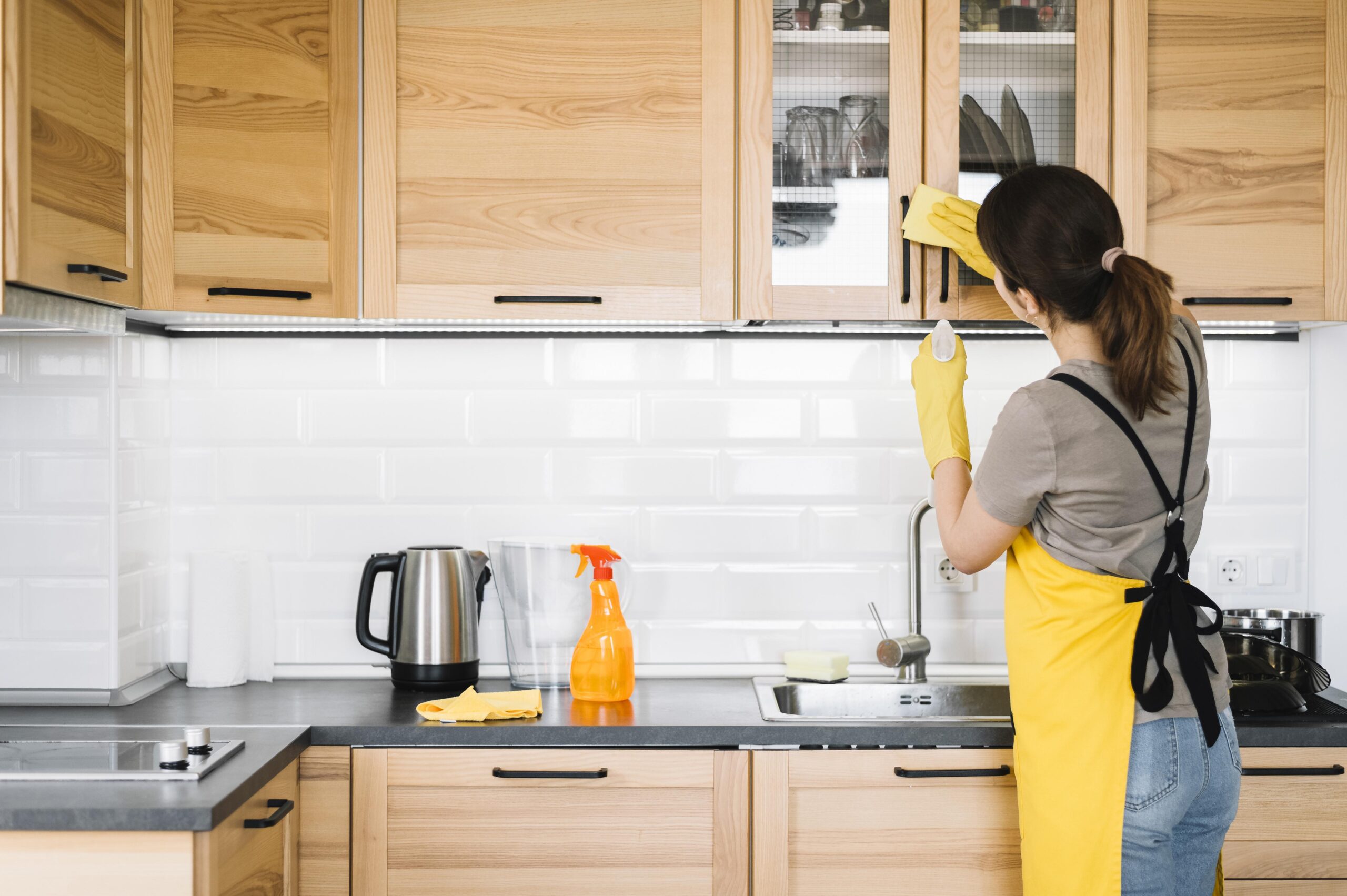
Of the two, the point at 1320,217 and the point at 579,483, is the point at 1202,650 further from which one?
the point at 579,483

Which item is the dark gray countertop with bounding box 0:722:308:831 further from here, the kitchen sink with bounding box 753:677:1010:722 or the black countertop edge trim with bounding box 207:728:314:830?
the kitchen sink with bounding box 753:677:1010:722

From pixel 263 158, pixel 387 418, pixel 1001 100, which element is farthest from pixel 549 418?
pixel 1001 100

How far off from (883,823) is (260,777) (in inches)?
37.0

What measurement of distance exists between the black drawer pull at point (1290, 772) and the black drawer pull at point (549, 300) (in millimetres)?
1313

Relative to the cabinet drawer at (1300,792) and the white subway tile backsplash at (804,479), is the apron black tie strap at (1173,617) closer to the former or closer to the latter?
the cabinet drawer at (1300,792)

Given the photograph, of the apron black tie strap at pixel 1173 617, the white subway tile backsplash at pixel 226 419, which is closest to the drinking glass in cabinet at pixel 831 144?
the apron black tie strap at pixel 1173 617

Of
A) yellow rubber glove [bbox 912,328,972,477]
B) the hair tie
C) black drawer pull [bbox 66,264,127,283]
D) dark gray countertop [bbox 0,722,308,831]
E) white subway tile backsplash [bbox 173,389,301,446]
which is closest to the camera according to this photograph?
dark gray countertop [bbox 0,722,308,831]

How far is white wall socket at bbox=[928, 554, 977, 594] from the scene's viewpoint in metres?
2.23

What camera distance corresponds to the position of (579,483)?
224cm

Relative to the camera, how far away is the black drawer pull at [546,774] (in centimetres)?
172

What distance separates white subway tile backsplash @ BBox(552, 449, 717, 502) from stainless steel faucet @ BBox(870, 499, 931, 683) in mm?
409

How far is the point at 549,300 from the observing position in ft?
6.33

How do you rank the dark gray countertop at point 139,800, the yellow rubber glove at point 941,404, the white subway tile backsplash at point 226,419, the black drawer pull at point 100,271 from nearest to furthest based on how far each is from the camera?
1. the dark gray countertop at point 139,800
2. the black drawer pull at point 100,271
3. the yellow rubber glove at point 941,404
4. the white subway tile backsplash at point 226,419

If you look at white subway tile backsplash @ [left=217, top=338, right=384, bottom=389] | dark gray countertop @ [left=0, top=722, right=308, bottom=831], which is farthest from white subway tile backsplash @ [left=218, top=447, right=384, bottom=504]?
dark gray countertop @ [left=0, top=722, right=308, bottom=831]
